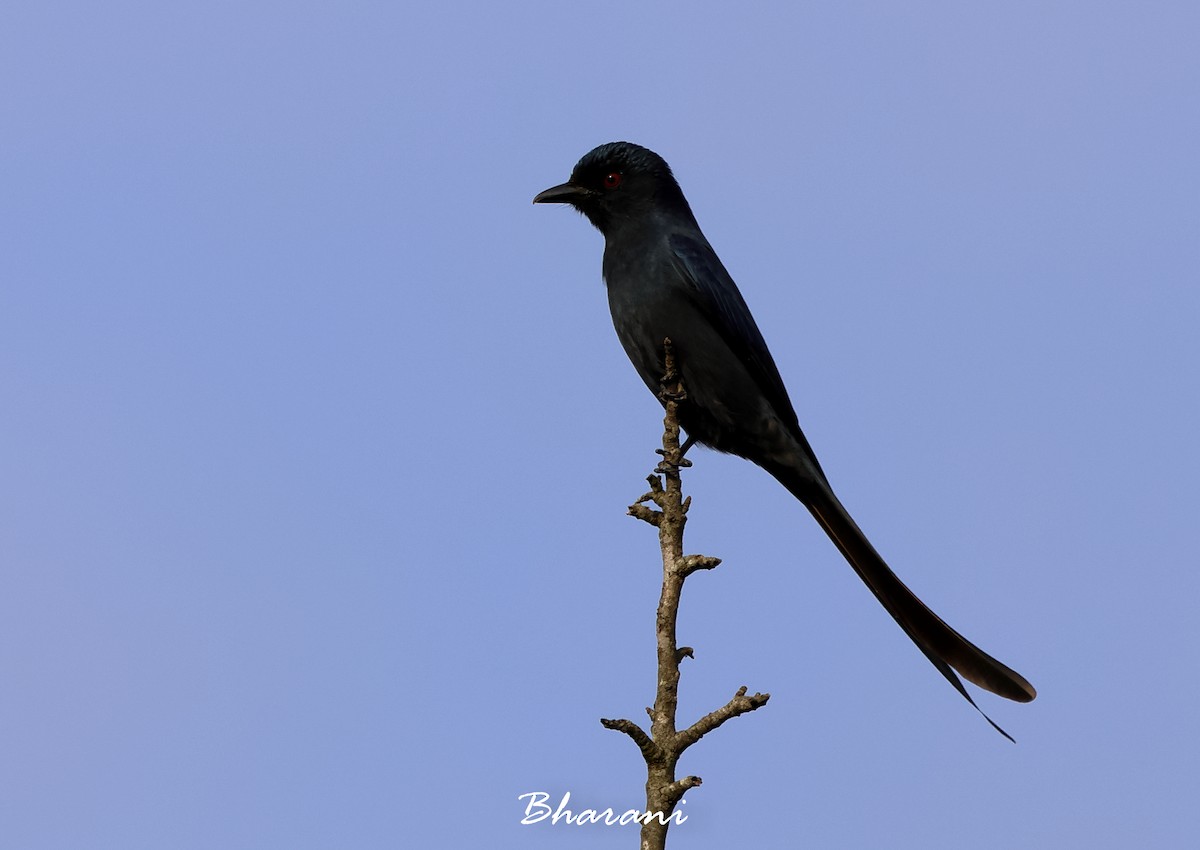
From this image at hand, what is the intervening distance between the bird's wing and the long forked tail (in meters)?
0.27

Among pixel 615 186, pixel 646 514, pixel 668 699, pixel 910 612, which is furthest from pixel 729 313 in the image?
pixel 668 699

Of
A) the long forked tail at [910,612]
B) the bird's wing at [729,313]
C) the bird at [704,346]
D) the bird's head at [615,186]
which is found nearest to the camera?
the long forked tail at [910,612]

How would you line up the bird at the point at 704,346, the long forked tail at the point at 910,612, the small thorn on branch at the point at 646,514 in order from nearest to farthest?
1. the small thorn on branch at the point at 646,514
2. the long forked tail at the point at 910,612
3. the bird at the point at 704,346

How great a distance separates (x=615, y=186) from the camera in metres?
7.40

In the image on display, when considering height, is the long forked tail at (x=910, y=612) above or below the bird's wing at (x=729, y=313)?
below

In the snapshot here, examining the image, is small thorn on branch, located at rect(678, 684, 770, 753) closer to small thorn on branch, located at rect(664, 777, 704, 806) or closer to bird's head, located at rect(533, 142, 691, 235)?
small thorn on branch, located at rect(664, 777, 704, 806)

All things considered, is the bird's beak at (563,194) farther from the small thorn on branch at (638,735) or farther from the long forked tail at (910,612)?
the small thorn on branch at (638,735)

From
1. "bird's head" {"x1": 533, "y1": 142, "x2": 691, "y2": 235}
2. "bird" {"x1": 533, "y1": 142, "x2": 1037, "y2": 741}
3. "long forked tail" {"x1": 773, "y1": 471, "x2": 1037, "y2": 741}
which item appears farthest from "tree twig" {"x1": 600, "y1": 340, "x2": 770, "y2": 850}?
"bird's head" {"x1": 533, "y1": 142, "x2": 691, "y2": 235}

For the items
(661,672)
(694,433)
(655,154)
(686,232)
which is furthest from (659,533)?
(655,154)

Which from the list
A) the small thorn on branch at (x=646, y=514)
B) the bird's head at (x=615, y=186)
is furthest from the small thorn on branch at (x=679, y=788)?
the bird's head at (x=615, y=186)

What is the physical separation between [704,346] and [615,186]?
1303mm

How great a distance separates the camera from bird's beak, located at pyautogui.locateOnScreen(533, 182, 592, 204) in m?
7.45

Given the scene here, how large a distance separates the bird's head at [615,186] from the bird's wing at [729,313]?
405mm

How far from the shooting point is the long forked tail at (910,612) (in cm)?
510
